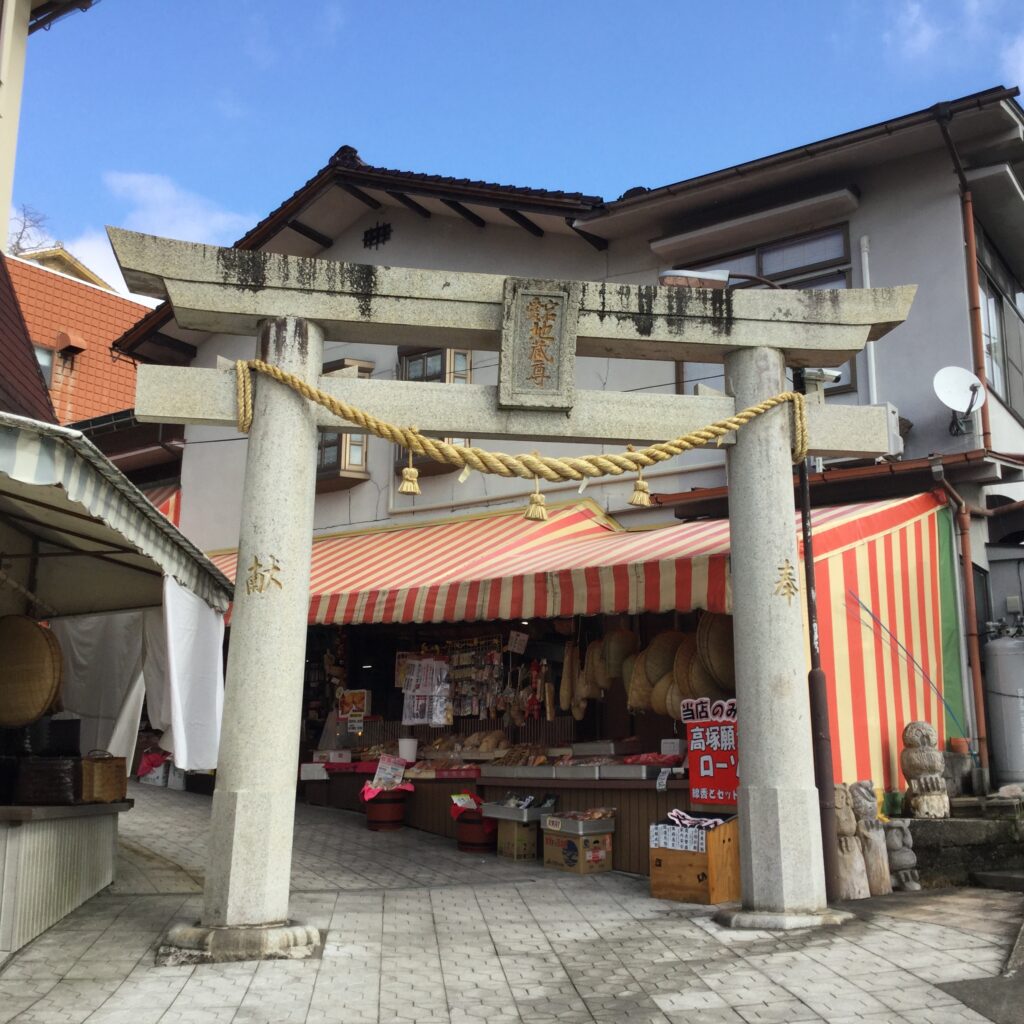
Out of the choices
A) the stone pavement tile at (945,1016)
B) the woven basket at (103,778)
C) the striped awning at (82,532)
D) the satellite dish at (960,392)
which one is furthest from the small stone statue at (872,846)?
the woven basket at (103,778)

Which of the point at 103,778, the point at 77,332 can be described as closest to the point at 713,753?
the point at 103,778

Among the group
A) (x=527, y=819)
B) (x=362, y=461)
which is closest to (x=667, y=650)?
(x=527, y=819)

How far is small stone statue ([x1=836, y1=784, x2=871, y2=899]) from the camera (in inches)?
347

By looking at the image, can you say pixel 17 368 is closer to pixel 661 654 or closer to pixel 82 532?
pixel 82 532

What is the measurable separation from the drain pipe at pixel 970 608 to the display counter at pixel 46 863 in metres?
8.80

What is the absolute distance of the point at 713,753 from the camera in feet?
31.5

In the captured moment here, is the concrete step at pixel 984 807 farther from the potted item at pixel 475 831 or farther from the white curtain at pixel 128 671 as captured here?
the white curtain at pixel 128 671

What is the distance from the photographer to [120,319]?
24.3 m

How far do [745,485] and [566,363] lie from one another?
1709 millimetres

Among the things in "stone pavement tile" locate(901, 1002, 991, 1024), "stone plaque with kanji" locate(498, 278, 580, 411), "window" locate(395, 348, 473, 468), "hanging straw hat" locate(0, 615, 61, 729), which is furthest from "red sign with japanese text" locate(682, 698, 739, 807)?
"window" locate(395, 348, 473, 468)

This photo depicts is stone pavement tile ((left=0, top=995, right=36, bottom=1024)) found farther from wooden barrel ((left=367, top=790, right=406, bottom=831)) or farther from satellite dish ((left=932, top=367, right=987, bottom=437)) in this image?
satellite dish ((left=932, top=367, right=987, bottom=437))

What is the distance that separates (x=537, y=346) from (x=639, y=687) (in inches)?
168

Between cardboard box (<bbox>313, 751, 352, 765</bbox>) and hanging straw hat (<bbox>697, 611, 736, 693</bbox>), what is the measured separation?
6420 millimetres

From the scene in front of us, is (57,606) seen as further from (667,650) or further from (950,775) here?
(950,775)
